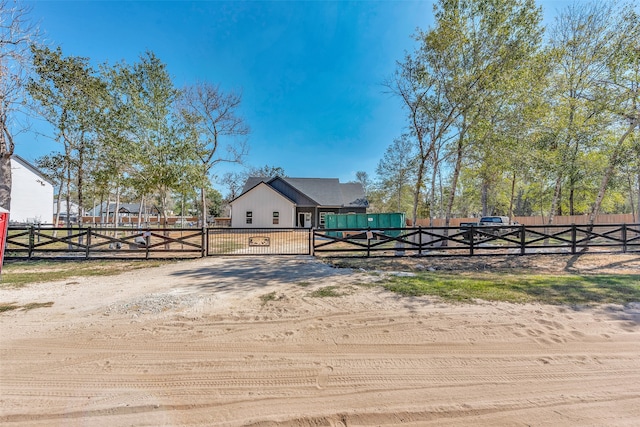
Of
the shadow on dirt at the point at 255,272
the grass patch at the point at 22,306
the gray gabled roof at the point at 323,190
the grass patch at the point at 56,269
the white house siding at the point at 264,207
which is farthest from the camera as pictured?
the gray gabled roof at the point at 323,190

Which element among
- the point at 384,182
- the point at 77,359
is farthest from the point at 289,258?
the point at 384,182

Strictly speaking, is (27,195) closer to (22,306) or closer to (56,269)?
(56,269)

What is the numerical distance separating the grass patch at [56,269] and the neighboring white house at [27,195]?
2857cm

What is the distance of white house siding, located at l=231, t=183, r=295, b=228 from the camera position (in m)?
28.2

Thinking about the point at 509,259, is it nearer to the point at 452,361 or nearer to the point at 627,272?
the point at 627,272

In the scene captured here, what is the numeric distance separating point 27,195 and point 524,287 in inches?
1800

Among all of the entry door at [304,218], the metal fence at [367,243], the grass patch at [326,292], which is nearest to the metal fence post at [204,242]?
the metal fence at [367,243]

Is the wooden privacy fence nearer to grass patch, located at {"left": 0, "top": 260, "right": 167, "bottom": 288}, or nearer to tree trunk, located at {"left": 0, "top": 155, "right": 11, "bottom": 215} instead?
grass patch, located at {"left": 0, "top": 260, "right": 167, "bottom": 288}

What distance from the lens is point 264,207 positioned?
92.6ft

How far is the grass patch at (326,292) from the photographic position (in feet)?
18.7

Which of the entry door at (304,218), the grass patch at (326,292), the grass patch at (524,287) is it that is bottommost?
the grass patch at (326,292)

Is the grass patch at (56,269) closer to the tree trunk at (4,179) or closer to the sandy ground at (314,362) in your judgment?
the sandy ground at (314,362)

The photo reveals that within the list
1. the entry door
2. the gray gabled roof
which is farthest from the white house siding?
the gray gabled roof

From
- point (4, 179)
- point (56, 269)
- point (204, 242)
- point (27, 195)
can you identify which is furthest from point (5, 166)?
point (27, 195)
